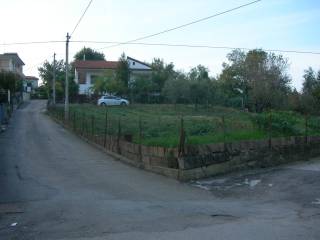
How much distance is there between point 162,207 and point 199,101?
54049mm

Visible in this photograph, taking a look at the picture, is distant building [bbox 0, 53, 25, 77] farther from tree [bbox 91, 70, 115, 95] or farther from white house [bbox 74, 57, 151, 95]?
tree [bbox 91, 70, 115, 95]

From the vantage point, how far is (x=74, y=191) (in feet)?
47.4

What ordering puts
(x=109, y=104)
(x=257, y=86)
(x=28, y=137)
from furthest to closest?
(x=257, y=86)
(x=109, y=104)
(x=28, y=137)

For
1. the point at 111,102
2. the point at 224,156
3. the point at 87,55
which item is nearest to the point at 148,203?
the point at 224,156

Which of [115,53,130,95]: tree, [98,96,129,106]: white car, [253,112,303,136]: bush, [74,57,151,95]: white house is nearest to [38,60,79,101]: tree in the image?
[74,57,151,95]: white house

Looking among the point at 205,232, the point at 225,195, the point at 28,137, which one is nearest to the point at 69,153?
the point at 28,137

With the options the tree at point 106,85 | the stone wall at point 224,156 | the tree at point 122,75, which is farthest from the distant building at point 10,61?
the stone wall at point 224,156

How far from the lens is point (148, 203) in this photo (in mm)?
12266

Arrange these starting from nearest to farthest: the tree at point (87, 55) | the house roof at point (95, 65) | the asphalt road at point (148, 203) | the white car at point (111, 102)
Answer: the asphalt road at point (148, 203)
the white car at point (111, 102)
the house roof at point (95, 65)
the tree at point (87, 55)

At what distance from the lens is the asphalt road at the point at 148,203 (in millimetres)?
8961

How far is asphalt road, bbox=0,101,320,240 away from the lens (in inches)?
353

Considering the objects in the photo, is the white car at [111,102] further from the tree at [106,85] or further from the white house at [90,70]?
the white house at [90,70]

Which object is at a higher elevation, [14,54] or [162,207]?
[14,54]

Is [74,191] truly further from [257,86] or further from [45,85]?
[45,85]
